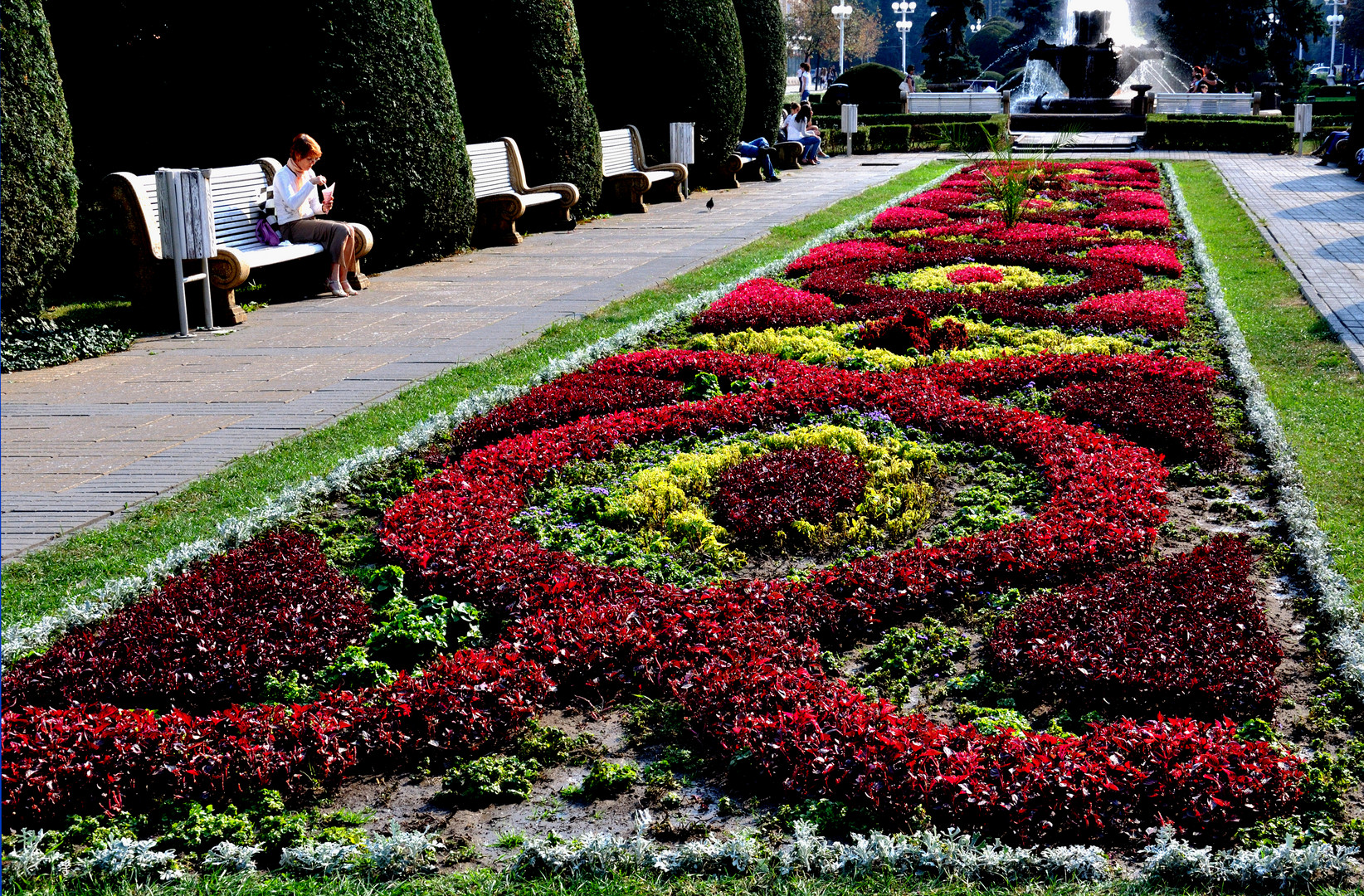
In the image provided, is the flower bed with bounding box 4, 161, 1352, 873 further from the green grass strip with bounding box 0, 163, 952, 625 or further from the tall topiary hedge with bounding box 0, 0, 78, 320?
the tall topiary hedge with bounding box 0, 0, 78, 320

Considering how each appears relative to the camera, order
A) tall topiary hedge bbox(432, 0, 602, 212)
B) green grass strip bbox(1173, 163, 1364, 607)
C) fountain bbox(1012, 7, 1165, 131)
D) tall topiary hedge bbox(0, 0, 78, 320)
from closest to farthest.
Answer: green grass strip bbox(1173, 163, 1364, 607)
tall topiary hedge bbox(0, 0, 78, 320)
tall topiary hedge bbox(432, 0, 602, 212)
fountain bbox(1012, 7, 1165, 131)

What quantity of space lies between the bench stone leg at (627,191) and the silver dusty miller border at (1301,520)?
363 inches

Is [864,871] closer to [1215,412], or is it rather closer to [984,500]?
[984,500]

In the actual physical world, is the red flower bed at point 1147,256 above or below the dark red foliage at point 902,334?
above

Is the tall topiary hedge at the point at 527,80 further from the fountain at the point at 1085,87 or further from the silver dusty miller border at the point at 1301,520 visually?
the fountain at the point at 1085,87

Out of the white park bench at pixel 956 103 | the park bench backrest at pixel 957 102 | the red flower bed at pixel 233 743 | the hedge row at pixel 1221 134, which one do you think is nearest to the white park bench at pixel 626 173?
the red flower bed at pixel 233 743

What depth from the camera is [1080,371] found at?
683 centimetres

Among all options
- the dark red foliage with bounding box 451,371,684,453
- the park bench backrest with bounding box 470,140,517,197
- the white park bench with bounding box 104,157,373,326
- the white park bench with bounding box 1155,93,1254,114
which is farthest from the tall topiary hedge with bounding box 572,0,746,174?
the white park bench with bounding box 1155,93,1254,114

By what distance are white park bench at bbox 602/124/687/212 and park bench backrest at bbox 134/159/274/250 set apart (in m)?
6.30

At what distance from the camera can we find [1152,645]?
346 centimetres

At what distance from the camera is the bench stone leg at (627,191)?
16.2 metres

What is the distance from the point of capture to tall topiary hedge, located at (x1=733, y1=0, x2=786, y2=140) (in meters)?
20.7

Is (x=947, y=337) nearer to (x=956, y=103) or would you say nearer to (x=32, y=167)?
(x=32, y=167)

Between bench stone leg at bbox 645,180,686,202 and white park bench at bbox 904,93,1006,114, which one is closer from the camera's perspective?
bench stone leg at bbox 645,180,686,202
